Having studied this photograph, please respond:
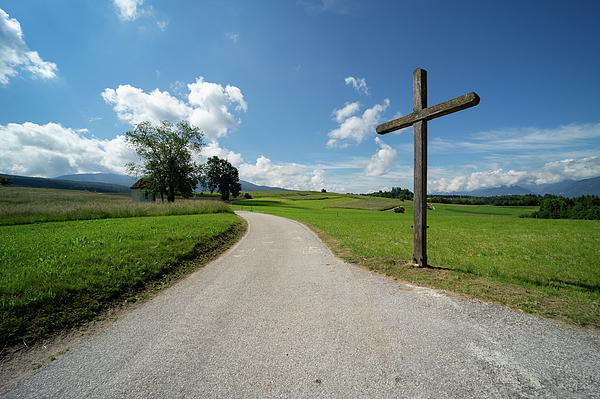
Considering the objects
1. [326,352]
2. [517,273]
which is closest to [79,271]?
[326,352]

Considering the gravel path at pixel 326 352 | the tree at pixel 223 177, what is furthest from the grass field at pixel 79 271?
the tree at pixel 223 177

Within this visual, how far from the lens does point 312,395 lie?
8.09 ft

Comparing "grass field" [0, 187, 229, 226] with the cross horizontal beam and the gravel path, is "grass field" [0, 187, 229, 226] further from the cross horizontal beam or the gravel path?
the cross horizontal beam

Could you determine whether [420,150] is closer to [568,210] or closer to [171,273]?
[171,273]

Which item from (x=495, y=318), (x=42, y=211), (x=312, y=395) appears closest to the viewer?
(x=312, y=395)

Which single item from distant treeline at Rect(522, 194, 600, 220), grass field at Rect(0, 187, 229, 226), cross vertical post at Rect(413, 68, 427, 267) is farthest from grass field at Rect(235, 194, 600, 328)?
→ distant treeline at Rect(522, 194, 600, 220)

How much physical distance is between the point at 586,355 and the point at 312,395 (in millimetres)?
3632

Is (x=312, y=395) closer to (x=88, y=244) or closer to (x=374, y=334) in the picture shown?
(x=374, y=334)

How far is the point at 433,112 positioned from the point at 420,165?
1.54 meters

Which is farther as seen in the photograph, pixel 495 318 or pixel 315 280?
pixel 315 280

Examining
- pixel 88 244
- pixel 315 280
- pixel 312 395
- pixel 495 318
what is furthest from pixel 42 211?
pixel 495 318

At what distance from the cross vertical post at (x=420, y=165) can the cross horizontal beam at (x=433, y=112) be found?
6.6 inches

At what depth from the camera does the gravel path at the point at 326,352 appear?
2553mm

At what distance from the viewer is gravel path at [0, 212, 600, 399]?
2.55m
